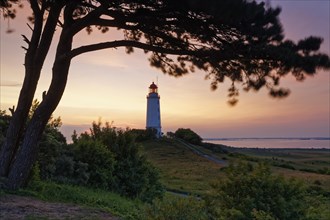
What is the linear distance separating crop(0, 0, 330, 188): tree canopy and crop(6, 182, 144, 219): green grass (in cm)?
58

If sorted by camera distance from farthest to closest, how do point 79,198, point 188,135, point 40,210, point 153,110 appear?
point 188,135 → point 153,110 → point 79,198 → point 40,210

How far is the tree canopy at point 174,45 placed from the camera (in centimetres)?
970

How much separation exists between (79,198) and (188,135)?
52.2 meters

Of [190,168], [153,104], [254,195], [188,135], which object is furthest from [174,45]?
[188,135]

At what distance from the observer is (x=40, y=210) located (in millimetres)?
9477

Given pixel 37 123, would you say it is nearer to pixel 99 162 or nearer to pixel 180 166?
pixel 99 162

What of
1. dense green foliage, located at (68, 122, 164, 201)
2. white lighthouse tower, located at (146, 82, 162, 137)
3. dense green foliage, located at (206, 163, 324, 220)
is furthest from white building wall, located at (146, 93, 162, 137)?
dense green foliage, located at (206, 163, 324, 220)

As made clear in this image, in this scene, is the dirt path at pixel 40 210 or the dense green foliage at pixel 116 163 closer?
the dirt path at pixel 40 210

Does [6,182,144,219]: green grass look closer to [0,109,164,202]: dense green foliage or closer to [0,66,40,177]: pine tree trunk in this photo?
[0,66,40,177]: pine tree trunk

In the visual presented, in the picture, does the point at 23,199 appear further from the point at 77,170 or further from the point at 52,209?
the point at 77,170

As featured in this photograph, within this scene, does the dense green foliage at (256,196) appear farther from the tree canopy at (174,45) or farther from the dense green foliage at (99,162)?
the dense green foliage at (99,162)

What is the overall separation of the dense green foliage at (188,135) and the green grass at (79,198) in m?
49.5

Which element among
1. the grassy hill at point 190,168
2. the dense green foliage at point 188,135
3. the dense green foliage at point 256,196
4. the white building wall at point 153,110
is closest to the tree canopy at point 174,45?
the dense green foliage at point 256,196

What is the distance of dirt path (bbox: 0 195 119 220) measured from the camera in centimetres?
890
